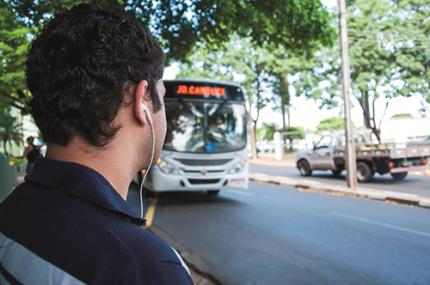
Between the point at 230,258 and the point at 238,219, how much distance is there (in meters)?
2.71

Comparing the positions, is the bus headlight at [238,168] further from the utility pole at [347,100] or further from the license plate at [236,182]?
the utility pole at [347,100]

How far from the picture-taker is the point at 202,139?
10117 mm

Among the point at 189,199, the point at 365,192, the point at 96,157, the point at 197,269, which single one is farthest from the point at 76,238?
the point at 365,192

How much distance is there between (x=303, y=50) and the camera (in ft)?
28.4

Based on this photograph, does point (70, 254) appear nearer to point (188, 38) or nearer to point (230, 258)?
point (230, 258)

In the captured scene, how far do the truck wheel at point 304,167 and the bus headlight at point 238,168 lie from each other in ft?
25.7

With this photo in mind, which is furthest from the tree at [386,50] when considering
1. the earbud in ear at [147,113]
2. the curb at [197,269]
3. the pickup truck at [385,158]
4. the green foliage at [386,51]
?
the earbud in ear at [147,113]

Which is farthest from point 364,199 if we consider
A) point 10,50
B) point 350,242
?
point 10,50

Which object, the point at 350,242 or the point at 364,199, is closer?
the point at 350,242

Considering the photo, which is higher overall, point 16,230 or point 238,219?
point 16,230

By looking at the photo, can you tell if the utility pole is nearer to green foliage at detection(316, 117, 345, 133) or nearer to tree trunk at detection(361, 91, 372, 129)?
tree trunk at detection(361, 91, 372, 129)

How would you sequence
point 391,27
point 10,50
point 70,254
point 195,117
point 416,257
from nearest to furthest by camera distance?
point 70,254 → point 416,257 → point 195,117 → point 10,50 → point 391,27

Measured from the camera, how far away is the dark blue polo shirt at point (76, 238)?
85cm

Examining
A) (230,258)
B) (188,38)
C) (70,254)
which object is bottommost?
(230,258)
